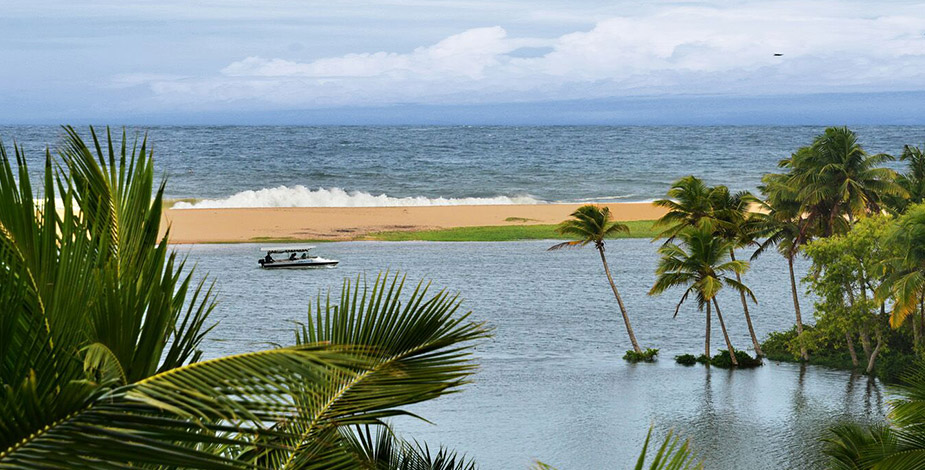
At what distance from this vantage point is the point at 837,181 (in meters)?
42.2

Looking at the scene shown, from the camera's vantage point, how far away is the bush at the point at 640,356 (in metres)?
41.3

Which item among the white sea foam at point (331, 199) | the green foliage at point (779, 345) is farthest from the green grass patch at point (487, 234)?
the green foliage at point (779, 345)

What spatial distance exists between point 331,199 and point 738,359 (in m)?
66.4

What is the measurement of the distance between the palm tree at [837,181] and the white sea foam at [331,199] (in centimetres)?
5727

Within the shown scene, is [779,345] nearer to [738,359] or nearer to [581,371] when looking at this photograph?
[738,359]

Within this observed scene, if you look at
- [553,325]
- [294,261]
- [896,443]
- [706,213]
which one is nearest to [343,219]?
[294,261]

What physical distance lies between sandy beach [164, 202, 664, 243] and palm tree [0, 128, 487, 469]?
6733 centimetres

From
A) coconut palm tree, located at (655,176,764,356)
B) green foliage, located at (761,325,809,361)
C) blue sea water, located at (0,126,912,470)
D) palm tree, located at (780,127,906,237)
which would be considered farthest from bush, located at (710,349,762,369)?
palm tree, located at (780,127,906,237)

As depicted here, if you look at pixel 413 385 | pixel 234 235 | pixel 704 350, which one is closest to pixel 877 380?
pixel 704 350

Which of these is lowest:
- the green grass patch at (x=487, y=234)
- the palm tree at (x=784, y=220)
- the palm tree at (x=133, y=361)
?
the green grass patch at (x=487, y=234)

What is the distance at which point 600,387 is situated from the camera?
3638 cm

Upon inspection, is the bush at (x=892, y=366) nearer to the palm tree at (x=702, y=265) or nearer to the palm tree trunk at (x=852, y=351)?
the palm tree trunk at (x=852, y=351)

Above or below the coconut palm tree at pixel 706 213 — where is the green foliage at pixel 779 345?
below

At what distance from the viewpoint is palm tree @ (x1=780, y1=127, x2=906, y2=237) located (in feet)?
136
